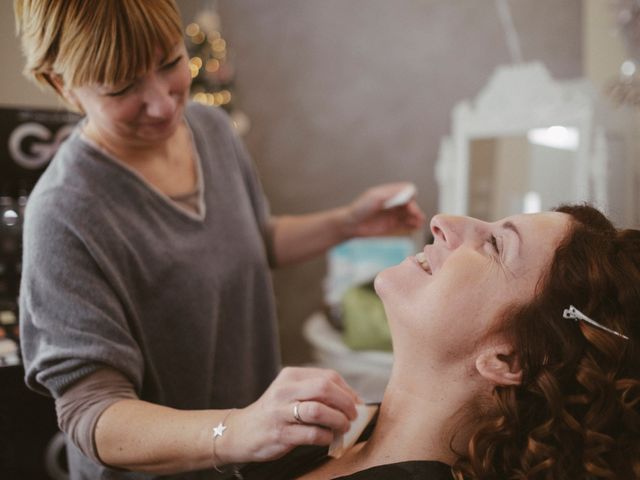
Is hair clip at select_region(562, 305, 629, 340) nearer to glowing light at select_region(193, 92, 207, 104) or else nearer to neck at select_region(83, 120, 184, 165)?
neck at select_region(83, 120, 184, 165)

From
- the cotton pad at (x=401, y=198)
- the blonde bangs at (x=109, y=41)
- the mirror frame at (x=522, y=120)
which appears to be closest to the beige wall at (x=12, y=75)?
the blonde bangs at (x=109, y=41)

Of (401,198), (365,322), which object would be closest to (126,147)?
(401,198)

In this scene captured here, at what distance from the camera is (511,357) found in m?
1.01

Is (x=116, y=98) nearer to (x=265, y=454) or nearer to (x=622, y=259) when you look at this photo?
(x=265, y=454)

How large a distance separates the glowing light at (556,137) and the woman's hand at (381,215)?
98cm

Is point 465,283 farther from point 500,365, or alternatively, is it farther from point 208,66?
point 208,66

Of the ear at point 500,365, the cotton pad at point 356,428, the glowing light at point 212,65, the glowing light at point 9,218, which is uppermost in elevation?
the glowing light at point 212,65

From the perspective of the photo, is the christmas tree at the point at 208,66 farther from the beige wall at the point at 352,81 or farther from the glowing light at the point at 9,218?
the glowing light at the point at 9,218

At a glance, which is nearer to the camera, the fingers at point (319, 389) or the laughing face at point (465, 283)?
the fingers at point (319, 389)

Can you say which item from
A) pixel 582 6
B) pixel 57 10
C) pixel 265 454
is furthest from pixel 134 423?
pixel 582 6

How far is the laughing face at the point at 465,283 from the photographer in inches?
40.1

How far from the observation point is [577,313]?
961mm

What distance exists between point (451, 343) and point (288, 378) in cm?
31

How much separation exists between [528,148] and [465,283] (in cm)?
144
